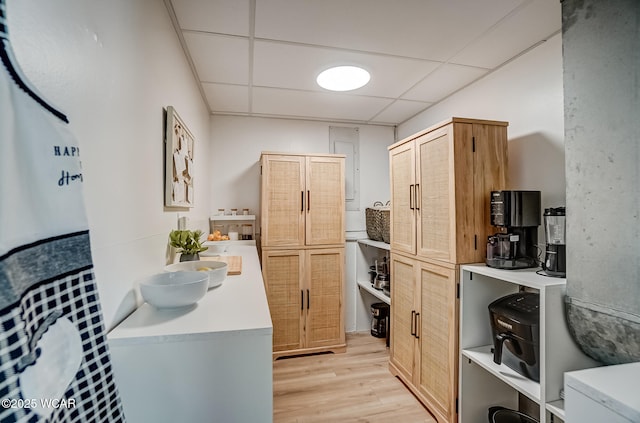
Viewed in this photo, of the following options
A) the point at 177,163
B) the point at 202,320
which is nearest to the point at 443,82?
the point at 177,163

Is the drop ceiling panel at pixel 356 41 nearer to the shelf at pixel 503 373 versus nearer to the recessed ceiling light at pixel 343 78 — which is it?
the recessed ceiling light at pixel 343 78

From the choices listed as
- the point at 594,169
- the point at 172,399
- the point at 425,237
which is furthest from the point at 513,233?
the point at 172,399

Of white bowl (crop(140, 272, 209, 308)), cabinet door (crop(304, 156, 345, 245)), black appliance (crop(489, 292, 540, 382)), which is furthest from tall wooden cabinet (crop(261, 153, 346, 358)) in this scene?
white bowl (crop(140, 272, 209, 308))

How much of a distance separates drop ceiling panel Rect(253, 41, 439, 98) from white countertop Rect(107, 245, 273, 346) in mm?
1536

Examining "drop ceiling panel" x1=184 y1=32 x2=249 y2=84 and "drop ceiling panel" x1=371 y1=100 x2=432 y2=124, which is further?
"drop ceiling panel" x1=371 y1=100 x2=432 y2=124

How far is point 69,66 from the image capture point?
76 cm

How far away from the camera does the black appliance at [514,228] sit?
170 cm

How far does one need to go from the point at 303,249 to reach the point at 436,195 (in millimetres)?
1409

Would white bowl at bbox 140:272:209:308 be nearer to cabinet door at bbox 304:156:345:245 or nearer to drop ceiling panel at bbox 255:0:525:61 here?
drop ceiling panel at bbox 255:0:525:61

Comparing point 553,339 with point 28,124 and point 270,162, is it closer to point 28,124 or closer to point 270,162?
point 28,124

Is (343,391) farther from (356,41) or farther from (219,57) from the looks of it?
(219,57)

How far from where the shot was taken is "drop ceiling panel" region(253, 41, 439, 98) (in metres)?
1.96

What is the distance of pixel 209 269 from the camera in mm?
1472

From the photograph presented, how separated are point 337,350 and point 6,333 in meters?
2.96
